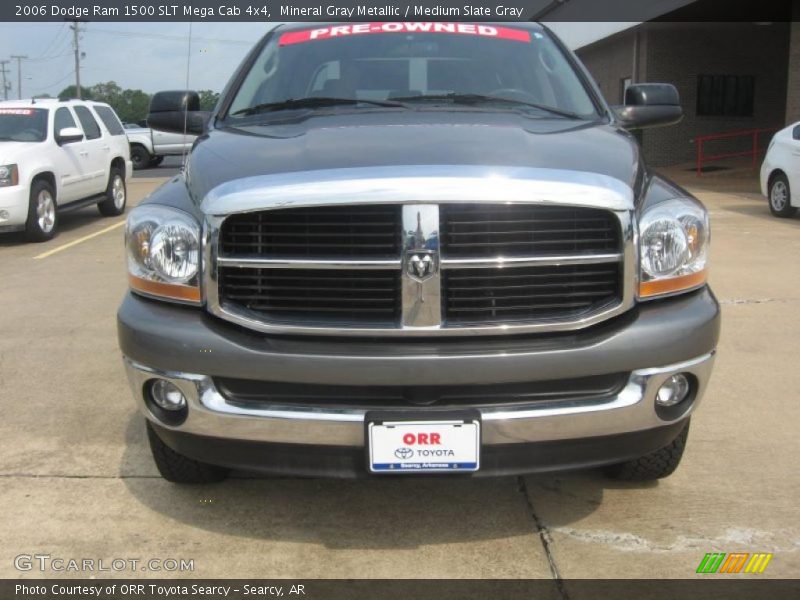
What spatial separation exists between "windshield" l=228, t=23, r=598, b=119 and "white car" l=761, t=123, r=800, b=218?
8415mm

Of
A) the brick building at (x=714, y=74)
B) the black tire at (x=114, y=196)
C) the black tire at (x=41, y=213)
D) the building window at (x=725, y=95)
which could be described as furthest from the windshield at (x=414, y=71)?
the building window at (x=725, y=95)

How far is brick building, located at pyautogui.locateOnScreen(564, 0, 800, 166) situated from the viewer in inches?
923

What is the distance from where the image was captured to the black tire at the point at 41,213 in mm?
10117

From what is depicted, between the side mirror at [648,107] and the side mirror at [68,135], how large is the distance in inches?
334

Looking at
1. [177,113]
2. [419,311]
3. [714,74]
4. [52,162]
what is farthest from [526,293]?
[714,74]

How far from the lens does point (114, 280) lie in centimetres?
777

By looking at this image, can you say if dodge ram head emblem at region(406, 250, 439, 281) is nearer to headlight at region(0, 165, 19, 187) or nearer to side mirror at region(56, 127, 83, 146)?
headlight at region(0, 165, 19, 187)

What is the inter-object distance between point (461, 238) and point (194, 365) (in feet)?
2.98

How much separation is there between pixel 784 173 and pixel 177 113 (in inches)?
388

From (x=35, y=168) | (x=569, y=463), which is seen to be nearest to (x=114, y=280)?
(x=35, y=168)

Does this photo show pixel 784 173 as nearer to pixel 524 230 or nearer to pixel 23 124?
pixel 23 124

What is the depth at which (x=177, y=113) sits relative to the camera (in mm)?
4309

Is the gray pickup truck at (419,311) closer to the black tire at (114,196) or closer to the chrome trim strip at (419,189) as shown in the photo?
the chrome trim strip at (419,189)

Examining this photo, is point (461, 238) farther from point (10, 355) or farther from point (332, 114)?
point (10, 355)
